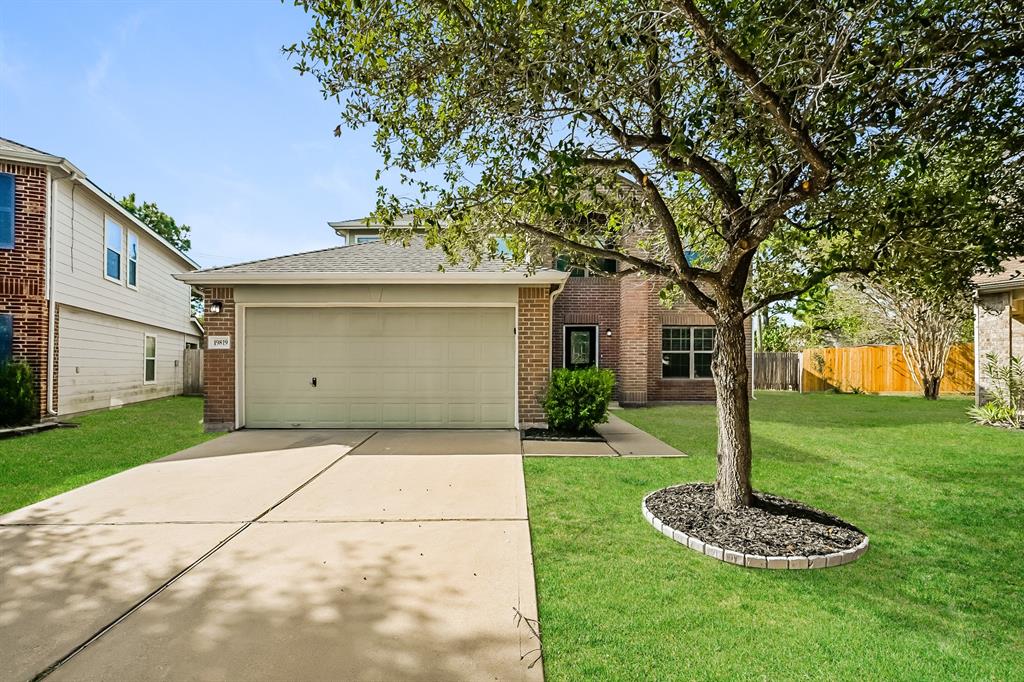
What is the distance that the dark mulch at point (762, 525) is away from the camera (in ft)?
11.7

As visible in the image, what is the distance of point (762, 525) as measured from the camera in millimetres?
3918

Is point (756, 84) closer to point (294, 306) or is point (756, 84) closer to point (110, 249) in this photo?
point (294, 306)

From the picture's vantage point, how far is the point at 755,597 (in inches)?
116

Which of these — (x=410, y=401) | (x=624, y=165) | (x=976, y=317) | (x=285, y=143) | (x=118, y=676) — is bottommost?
(x=118, y=676)

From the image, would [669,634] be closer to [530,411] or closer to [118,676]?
[118,676]

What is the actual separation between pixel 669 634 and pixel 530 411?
20.0ft

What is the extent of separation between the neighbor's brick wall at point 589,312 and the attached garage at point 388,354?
5.23m

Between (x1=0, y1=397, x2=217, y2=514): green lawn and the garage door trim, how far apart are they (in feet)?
2.42

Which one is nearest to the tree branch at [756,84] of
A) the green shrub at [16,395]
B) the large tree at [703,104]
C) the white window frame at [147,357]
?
the large tree at [703,104]

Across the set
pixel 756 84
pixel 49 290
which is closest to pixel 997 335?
pixel 756 84

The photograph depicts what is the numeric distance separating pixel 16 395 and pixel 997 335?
19.3m

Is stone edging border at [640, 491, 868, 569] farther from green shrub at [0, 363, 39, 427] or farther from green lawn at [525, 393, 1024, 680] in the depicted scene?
green shrub at [0, 363, 39, 427]

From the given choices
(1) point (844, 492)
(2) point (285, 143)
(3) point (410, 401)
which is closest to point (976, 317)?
(1) point (844, 492)

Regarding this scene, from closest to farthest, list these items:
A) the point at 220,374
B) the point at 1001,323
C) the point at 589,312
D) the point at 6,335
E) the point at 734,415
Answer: the point at 734,415
the point at 220,374
the point at 6,335
the point at 1001,323
the point at 589,312
